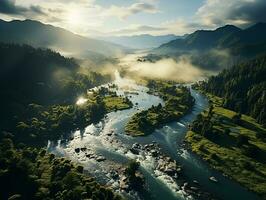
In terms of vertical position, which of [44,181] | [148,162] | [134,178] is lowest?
[148,162]

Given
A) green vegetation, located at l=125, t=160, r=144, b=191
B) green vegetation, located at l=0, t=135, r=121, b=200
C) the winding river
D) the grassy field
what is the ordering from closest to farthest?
green vegetation, located at l=0, t=135, r=121, b=200 → green vegetation, located at l=125, t=160, r=144, b=191 → the winding river → the grassy field

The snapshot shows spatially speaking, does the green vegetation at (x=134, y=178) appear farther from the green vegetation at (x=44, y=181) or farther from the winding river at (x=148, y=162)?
the green vegetation at (x=44, y=181)

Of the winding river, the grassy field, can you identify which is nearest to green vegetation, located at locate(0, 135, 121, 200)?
the winding river

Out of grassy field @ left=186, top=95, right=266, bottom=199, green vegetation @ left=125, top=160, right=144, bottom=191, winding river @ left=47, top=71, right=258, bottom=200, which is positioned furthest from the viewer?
grassy field @ left=186, top=95, right=266, bottom=199

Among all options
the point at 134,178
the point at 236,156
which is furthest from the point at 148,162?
the point at 236,156

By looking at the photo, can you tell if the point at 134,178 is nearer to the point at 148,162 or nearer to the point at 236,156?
the point at 148,162

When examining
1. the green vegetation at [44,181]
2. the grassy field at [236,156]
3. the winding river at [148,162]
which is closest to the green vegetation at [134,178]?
the winding river at [148,162]

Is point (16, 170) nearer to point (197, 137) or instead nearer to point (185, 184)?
point (185, 184)

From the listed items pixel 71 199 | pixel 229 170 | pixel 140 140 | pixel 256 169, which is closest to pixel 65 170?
pixel 71 199

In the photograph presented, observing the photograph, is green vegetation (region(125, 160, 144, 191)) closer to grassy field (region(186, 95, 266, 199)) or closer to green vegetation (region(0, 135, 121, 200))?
green vegetation (region(0, 135, 121, 200))
